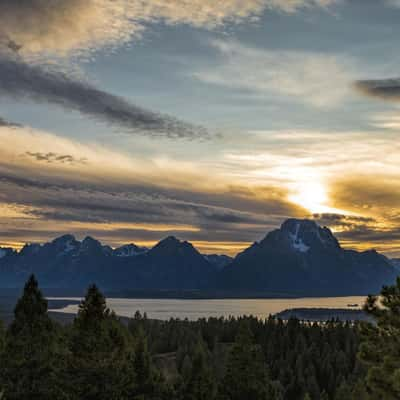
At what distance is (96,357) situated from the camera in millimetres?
36094

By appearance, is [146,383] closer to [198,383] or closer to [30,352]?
[198,383]

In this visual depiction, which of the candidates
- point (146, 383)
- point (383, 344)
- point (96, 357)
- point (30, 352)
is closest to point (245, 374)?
point (146, 383)

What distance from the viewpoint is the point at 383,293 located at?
85.9ft

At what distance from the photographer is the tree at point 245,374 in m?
44.1

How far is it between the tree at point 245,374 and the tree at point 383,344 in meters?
18.0

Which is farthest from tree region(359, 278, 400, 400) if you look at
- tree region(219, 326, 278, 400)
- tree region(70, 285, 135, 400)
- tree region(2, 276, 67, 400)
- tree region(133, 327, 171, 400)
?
tree region(133, 327, 171, 400)

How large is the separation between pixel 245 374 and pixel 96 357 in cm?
1394

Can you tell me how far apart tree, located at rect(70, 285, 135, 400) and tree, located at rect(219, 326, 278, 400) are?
10.5 metres

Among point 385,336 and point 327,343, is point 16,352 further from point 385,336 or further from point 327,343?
point 327,343

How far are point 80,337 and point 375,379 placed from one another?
768 inches

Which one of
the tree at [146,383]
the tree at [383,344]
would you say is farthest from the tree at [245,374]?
the tree at [383,344]

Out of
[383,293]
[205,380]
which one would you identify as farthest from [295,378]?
[383,293]

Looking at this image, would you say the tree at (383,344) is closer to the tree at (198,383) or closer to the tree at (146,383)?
the tree at (198,383)

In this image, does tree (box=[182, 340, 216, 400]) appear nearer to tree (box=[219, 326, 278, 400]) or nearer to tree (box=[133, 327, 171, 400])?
tree (box=[133, 327, 171, 400])
